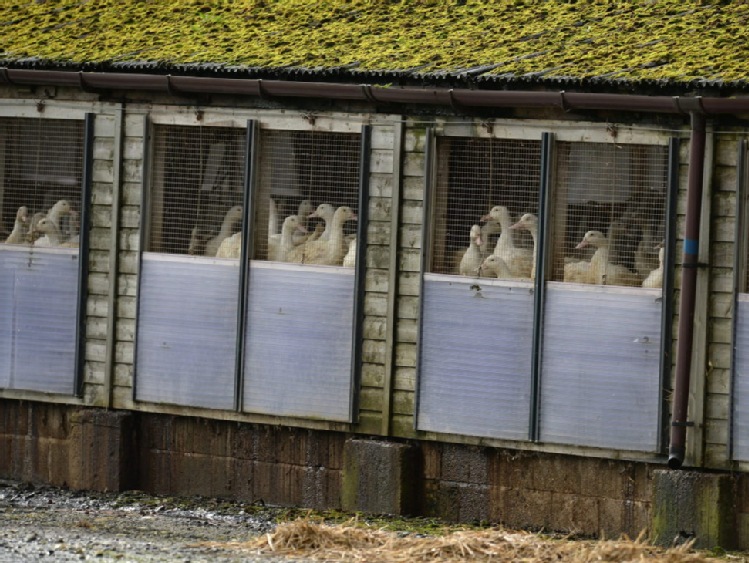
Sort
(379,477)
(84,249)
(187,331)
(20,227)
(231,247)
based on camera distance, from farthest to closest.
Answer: (20,227) < (84,249) < (187,331) < (231,247) < (379,477)

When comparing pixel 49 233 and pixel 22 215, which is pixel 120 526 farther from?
pixel 22 215

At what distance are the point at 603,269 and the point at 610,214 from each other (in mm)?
406

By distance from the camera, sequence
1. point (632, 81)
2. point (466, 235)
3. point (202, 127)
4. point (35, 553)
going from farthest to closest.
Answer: point (202, 127)
point (466, 235)
point (632, 81)
point (35, 553)

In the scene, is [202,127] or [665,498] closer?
[665,498]

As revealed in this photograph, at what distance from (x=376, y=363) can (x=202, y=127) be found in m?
2.42

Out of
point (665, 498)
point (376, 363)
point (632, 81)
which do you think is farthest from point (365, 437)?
point (632, 81)

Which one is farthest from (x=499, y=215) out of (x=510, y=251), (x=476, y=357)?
(x=476, y=357)

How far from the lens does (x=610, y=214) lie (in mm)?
14055

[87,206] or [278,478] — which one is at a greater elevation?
[87,206]

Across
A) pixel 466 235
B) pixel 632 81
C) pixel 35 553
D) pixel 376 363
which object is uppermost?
pixel 632 81

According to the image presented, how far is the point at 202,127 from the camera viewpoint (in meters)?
15.6

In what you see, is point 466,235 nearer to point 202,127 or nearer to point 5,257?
point 202,127

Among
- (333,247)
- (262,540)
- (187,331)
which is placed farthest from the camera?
(187,331)

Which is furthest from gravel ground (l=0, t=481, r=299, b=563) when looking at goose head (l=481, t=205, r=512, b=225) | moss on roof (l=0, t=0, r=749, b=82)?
moss on roof (l=0, t=0, r=749, b=82)
